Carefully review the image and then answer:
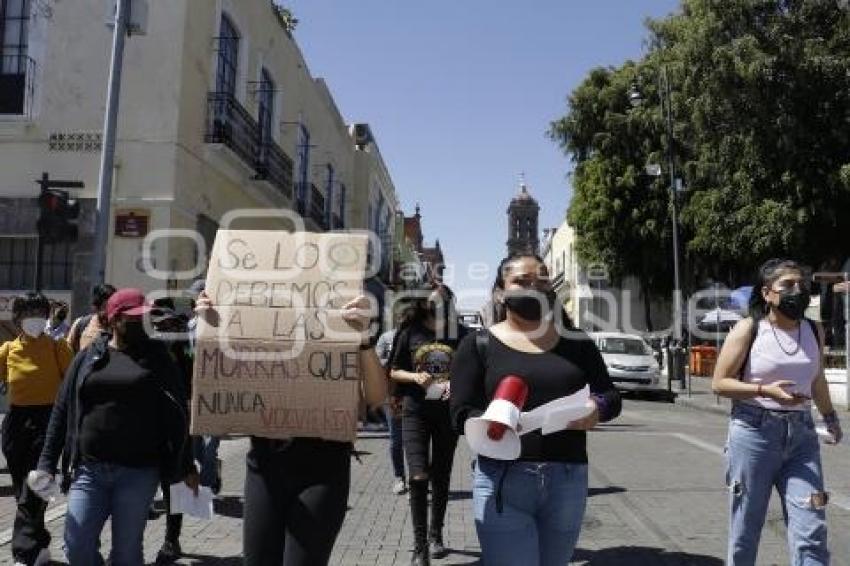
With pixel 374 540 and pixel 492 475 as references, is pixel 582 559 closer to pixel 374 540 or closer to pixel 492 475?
pixel 374 540

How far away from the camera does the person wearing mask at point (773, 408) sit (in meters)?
4.42

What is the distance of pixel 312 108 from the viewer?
26469mm

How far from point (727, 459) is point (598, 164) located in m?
32.6

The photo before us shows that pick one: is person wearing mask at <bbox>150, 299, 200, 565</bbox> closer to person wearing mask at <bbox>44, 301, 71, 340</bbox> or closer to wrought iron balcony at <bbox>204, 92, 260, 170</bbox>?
person wearing mask at <bbox>44, 301, 71, 340</bbox>

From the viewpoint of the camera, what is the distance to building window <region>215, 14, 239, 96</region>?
691 inches

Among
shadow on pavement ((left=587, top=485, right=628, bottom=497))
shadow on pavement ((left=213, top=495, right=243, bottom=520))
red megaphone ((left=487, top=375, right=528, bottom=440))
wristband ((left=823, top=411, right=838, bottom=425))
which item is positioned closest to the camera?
red megaphone ((left=487, top=375, right=528, bottom=440))

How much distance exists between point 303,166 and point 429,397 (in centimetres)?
2029

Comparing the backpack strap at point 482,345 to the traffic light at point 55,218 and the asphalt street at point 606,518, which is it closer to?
the asphalt street at point 606,518

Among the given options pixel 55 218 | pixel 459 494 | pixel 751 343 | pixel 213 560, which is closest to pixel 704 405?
pixel 459 494

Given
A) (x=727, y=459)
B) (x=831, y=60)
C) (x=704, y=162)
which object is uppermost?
(x=831, y=60)

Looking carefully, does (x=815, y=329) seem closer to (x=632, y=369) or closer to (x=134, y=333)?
(x=134, y=333)

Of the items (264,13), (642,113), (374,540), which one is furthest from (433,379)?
(642,113)

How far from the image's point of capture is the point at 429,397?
593cm

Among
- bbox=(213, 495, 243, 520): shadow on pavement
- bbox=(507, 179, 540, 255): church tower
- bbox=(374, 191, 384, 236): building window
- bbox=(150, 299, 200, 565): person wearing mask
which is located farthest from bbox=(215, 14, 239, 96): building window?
bbox=(507, 179, 540, 255): church tower
